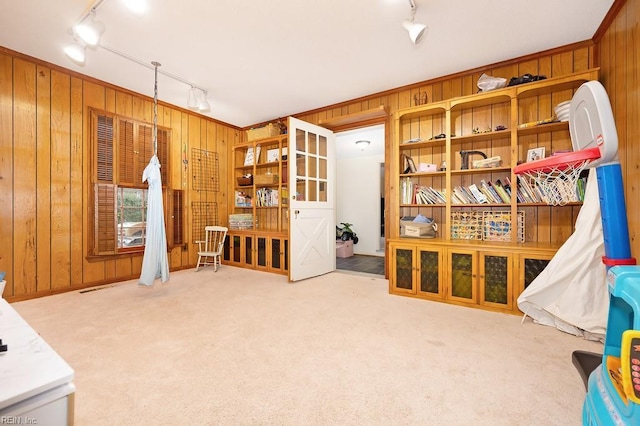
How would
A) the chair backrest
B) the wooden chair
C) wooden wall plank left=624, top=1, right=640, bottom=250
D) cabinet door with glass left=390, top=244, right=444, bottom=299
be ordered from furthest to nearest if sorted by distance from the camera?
the chair backrest → the wooden chair → cabinet door with glass left=390, top=244, right=444, bottom=299 → wooden wall plank left=624, top=1, right=640, bottom=250

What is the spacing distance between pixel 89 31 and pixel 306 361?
296 centimetres

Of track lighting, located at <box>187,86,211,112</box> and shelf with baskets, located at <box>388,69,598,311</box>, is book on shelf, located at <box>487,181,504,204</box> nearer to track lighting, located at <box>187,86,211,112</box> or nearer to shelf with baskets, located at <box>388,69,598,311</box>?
shelf with baskets, located at <box>388,69,598,311</box>

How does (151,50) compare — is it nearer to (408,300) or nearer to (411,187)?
(411,187)

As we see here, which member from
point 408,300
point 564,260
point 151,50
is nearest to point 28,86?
point 151,50

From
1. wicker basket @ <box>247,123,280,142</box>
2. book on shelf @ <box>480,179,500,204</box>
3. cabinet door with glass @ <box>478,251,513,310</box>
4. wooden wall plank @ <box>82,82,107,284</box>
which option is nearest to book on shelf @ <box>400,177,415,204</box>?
book on shelf @ <box>480,179,500,204</box>

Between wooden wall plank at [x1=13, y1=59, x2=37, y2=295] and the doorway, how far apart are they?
451 cm

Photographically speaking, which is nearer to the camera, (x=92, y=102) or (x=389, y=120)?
(x=92, y=102)

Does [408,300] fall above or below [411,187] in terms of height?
below

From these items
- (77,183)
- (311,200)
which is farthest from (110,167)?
(311,200)

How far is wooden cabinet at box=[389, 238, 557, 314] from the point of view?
258 cm

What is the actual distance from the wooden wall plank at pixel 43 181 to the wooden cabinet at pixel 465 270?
3911 mm

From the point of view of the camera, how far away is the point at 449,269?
292cm

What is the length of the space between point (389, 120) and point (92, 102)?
3.84 meters

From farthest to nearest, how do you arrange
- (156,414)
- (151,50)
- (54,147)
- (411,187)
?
1. (411,187)
2. (54,147)
3. (151,50)
4. (156,414)
